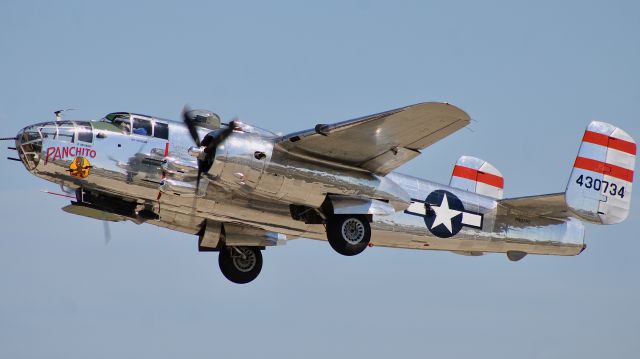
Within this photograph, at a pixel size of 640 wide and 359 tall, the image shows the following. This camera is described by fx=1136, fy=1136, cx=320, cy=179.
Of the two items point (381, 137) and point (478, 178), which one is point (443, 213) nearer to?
point (478, 178)

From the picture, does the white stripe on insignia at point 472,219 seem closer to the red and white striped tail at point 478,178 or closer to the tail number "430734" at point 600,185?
the red and white striped tail at point 478,178

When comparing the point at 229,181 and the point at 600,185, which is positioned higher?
the point at 600,185

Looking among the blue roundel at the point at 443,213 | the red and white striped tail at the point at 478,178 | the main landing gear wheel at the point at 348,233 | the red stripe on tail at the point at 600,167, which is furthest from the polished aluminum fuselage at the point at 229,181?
the red stripe on tail at the point at 600,167

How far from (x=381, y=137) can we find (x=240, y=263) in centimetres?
508

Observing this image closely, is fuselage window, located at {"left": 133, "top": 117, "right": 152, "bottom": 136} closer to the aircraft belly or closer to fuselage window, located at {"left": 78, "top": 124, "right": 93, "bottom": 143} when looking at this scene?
fuselage window, located at {"left": 78, "top": 124, "right": 93, "bottom": 143}

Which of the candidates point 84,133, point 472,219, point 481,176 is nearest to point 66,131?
point 84,133

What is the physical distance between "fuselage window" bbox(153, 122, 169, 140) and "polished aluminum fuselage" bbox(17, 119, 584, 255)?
8 cm

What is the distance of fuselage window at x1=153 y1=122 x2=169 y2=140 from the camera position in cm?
2144

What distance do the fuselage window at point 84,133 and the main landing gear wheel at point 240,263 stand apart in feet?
15.7

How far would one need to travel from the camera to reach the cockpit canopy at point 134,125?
21312 millimetres

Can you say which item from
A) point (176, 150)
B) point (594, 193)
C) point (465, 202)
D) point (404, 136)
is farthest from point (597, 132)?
point (176, 150)

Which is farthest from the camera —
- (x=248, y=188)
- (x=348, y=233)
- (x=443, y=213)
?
(x=443, y=213)

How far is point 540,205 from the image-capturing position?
24.1m

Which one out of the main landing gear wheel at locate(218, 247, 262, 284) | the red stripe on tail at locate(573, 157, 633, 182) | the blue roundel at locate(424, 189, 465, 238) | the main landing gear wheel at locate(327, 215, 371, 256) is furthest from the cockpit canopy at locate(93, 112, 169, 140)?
the red stripe on tail at locate(573, 157, 633, 182)
